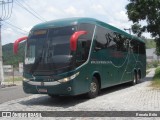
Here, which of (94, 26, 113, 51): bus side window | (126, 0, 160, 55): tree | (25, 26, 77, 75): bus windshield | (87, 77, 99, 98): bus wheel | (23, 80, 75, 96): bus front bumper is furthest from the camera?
(126, 0, 160, 55): tree

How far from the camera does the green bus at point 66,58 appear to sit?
1171 cm

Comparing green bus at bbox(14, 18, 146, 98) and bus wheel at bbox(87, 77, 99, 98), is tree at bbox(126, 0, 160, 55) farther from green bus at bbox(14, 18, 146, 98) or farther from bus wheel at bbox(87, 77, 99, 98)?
bus wheel at bbox(87, 77, 99, 98)

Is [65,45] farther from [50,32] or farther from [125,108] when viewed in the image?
[125,108]

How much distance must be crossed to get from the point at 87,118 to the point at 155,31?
18.7m

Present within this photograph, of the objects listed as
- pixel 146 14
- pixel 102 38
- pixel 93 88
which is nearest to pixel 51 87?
pixel 93 88

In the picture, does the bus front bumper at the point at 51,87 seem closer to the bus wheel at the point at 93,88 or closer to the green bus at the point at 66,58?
the green bus at the point at 66,58

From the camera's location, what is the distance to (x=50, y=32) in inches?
495

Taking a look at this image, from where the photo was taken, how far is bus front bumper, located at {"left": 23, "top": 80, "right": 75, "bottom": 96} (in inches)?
457

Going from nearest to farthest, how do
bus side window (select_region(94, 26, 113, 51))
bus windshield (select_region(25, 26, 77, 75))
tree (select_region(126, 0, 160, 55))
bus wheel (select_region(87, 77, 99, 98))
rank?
1. bus windshield (select_region(25, 26, 77, 75))
2. bus wheel (select_region(87, 77, 99, 98))
3. bus side window (select_region(94, 26, 113, 51))
4. tree (select_region(126, 0, 160, 55))

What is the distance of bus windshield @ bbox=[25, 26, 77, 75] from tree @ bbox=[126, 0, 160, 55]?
13609 millimetres

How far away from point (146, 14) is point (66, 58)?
50.3ft

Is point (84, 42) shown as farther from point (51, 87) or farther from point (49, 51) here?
point (51, 87)

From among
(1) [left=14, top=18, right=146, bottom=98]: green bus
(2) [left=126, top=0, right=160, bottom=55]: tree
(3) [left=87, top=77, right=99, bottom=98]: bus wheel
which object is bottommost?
(3) [left=87, top=77, right=99, bottom=98]: bus wheel

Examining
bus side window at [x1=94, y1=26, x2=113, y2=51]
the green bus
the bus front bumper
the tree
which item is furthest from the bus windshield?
the tree
